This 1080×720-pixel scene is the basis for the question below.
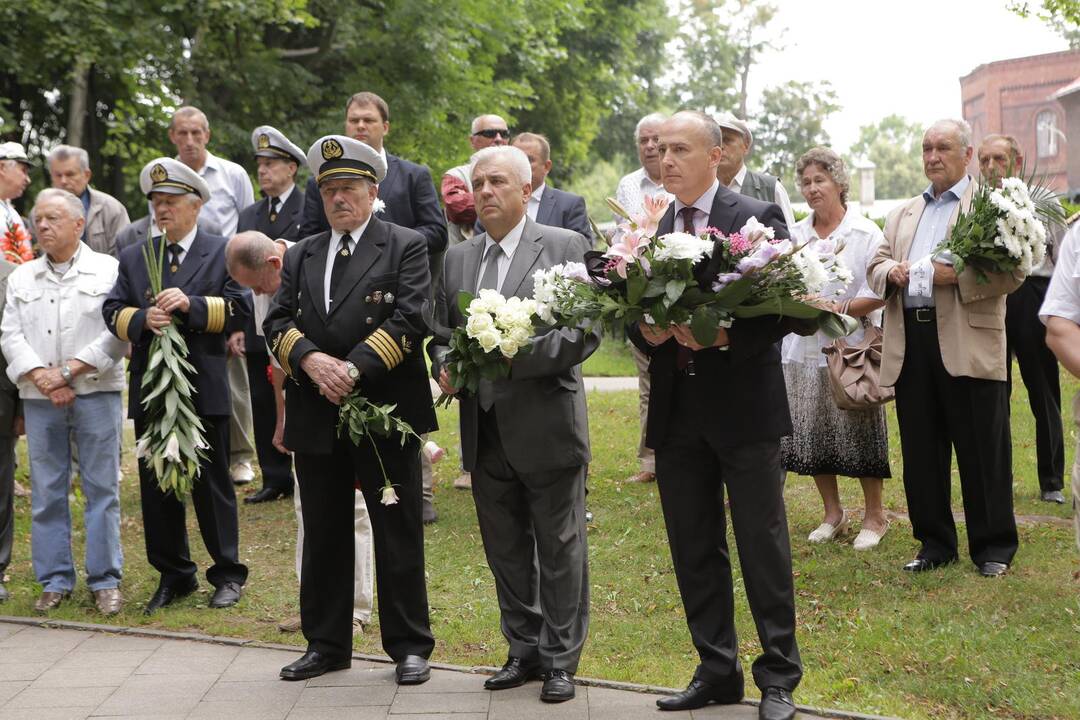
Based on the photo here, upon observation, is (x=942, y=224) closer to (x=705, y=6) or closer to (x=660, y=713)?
(x=660, y=713)

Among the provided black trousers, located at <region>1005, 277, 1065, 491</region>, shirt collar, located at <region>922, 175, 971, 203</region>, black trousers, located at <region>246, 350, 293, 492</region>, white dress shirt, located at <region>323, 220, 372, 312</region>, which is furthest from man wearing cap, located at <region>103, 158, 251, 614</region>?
black trousers, located at <region>1005, 277, 1065, 491</region>

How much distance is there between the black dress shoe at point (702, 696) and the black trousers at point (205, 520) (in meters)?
3.16

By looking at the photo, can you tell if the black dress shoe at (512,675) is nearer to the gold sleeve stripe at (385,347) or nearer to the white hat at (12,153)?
the gold sleeve stripe at (385,347)

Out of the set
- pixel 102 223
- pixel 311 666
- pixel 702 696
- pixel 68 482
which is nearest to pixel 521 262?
pixel 702 696

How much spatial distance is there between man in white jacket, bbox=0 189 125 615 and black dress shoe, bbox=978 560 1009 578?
4929 millimetres

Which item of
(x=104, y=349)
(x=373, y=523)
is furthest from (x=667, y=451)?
(x=104, y=349)

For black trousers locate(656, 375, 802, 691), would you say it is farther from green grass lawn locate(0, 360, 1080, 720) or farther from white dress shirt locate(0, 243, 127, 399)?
white dress shirt locate(0, 243, 127, 399)

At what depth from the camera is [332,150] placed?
5.99m

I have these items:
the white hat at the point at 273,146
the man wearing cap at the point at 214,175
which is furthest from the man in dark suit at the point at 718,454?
the man wearing cap at the point at 214,175

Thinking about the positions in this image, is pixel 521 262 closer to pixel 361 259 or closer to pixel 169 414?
pixel 361 259

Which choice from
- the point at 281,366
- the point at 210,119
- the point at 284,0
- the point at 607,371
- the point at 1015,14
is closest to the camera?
the point at 281,366

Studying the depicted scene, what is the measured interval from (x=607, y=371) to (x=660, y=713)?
1365cm

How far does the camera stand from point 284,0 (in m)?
20.6

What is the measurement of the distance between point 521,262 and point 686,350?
3.08 feet
